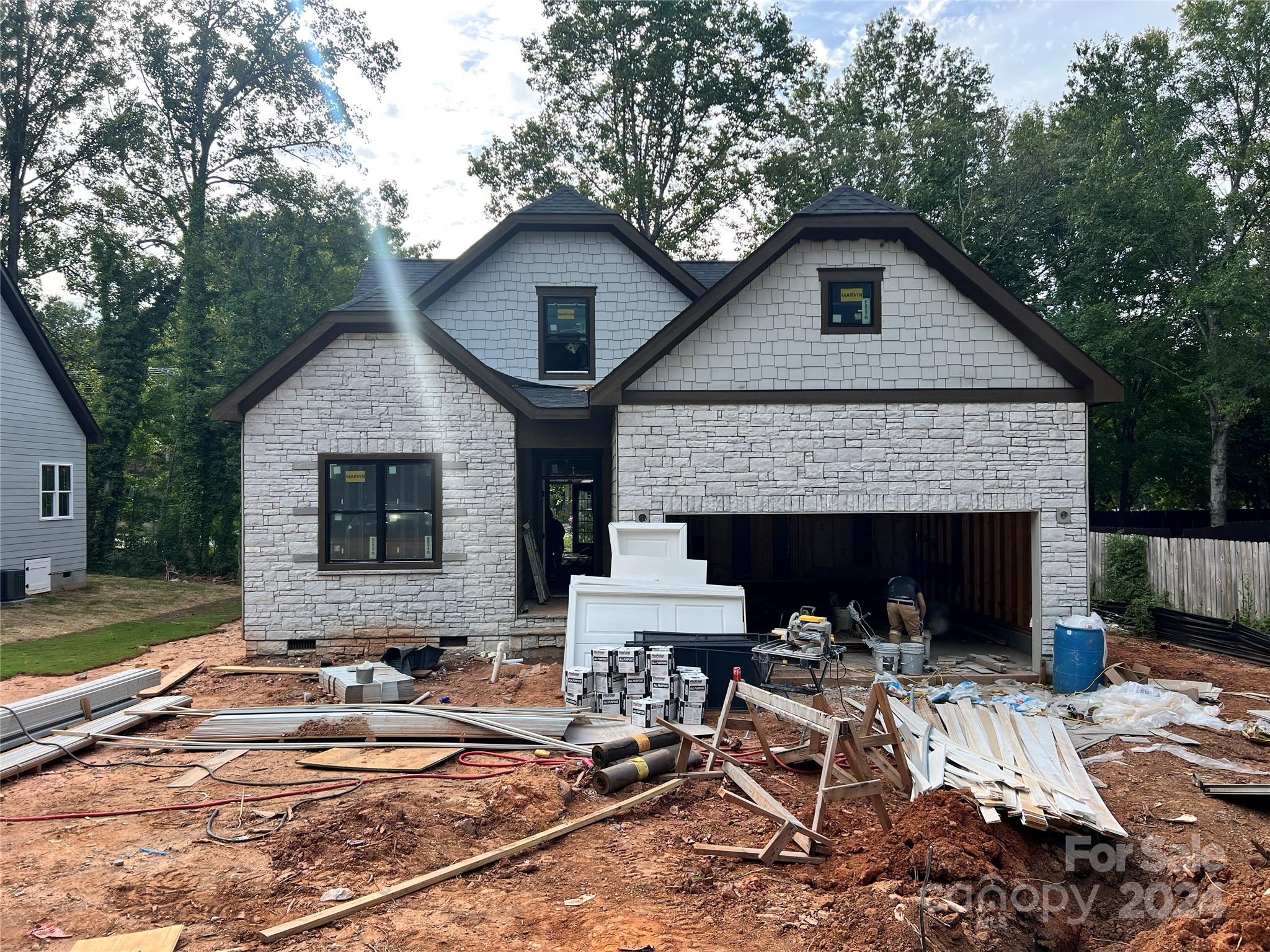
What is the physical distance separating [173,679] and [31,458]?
38.6 ft

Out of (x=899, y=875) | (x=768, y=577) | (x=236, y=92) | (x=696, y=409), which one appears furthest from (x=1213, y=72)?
(x=236, y=92)

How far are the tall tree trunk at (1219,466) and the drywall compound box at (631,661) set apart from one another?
83.4ft

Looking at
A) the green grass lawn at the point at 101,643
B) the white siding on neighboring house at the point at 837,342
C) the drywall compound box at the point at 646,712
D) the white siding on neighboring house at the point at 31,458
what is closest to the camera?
the drywall compound box at the point at 646,712

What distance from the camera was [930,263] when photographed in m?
12.0

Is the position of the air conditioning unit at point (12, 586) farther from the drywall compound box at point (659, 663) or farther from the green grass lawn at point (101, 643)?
the drywall compound box at point (659, 663)

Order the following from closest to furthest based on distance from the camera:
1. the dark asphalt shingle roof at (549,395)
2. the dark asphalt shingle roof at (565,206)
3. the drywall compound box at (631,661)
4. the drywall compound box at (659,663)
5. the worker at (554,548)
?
the drywall compound box at (659,663)
the drywall compound box at (631,661)
the dark asphalt shingle roof at (549,395)
the dark asphalt shingle roof at (565,206)
the worker at (554,548)

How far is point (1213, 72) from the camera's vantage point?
88.7 feet

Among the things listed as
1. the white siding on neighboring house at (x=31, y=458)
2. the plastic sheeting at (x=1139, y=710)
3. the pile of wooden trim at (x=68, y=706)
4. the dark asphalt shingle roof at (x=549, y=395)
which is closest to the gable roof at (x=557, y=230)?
the dark asphalt shingle roof at (x=549, y=395)

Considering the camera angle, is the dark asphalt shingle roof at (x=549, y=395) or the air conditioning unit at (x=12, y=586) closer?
the dark asphalt shingle roof at (x=549, y=395)

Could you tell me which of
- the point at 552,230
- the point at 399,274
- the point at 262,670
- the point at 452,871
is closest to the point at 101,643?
the point at 262,670

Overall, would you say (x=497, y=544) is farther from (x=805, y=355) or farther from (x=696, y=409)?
(x=805, y=355)

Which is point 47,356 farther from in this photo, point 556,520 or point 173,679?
point 556,520

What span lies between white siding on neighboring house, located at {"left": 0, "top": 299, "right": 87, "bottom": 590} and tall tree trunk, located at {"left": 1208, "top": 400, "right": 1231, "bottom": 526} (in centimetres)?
3441

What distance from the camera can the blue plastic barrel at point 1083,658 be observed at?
34.8 ft
